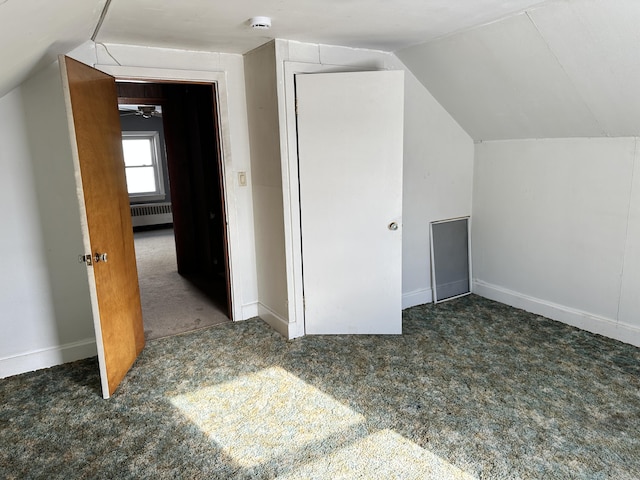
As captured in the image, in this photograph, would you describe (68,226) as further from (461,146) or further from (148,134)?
(148,134)

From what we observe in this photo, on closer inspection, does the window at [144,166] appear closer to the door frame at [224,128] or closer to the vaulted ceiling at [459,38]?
the door frame at [224,128]

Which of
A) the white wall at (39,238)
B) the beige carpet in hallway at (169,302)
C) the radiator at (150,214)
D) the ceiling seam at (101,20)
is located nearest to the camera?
the ceiling seam at (101,20)

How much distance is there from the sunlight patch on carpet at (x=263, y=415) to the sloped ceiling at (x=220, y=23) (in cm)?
196

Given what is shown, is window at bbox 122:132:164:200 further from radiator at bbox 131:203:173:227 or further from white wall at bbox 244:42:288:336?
white wall at bbox 244:42:288:336

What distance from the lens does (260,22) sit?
2451 mm

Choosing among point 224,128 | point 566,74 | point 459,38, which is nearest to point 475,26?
point 459,38

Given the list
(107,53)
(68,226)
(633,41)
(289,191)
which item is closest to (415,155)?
(289,191)

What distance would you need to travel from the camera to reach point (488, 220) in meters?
4.00

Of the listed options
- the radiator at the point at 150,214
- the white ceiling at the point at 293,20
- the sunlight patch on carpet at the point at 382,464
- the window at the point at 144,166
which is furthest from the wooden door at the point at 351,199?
the window at the point at 144,166

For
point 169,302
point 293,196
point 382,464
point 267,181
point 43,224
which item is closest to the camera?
point 382,464

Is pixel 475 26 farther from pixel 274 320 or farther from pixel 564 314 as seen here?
pixel 274 320

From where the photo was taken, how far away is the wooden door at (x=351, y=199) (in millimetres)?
3076

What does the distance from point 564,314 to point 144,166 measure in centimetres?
765

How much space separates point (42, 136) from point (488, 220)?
11.7 feet
